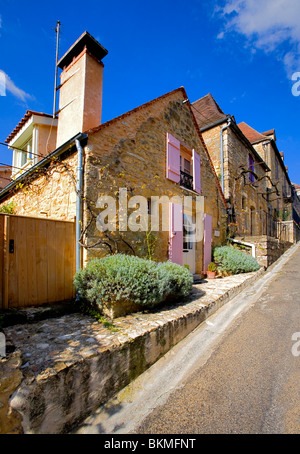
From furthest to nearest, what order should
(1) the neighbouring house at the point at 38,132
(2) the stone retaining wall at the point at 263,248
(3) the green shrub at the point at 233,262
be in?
(2) the stone retaining wall at the point at 263,248 → (3) the green shrub at the point at 233,262 → (1) the neighbouring house at the point at 38,132

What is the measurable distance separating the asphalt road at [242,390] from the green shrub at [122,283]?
1.18 meters

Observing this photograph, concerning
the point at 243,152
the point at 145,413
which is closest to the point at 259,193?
the point at 243,152

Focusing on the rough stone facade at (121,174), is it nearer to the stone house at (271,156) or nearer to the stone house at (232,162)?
the stone house at (232,162)

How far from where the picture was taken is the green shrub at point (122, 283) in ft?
11.0

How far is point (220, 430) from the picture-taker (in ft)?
6.10

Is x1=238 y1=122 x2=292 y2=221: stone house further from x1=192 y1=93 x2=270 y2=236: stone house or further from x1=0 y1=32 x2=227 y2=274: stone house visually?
x1=0 y1=32 x2=227 y2=274: stone house

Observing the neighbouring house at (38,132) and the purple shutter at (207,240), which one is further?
the purple shutter at (207,240)

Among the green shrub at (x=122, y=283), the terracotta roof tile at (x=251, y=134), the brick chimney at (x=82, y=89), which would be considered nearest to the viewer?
the green shrub at (x=122, y=283)

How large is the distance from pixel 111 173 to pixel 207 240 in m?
4.44

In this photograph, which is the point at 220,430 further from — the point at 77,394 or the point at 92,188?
the point at 92,188

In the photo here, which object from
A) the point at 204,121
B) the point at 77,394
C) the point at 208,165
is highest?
the point at 204,121

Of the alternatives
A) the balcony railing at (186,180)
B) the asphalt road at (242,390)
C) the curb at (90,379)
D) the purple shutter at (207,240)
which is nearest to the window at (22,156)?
the balcony railing at (186,180)

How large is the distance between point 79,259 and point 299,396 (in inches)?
143

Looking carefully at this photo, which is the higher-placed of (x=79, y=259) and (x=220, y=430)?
(x=79, y=259)
